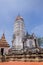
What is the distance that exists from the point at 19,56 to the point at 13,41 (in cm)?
1859

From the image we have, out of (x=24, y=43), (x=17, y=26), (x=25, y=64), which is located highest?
(x=17, y=26)

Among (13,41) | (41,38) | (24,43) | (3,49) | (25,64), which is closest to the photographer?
(25,64)

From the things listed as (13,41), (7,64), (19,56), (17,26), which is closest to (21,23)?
(17,26)

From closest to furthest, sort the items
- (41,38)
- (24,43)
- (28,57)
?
(28,57), (24,43), (41,38)

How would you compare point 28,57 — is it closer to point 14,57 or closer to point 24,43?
point 14,57

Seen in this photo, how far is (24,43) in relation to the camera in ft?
112

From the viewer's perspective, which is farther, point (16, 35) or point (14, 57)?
point (16, 35)

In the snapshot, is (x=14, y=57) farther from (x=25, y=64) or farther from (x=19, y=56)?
(x=25, y=64)

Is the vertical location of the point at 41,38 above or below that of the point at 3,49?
above

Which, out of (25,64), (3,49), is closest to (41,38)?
(3,49)

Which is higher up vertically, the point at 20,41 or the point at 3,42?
the point at 20,41

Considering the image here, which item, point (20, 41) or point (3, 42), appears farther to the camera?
point (20, 41)

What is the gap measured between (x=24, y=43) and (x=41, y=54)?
16.0 m

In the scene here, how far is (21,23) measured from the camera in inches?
1463
